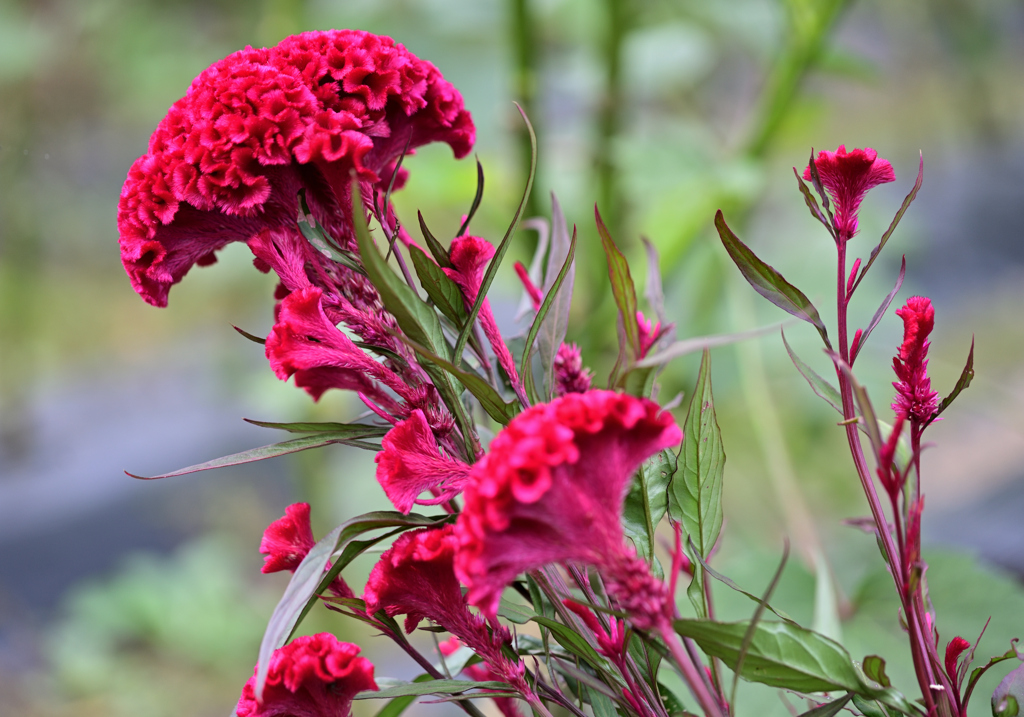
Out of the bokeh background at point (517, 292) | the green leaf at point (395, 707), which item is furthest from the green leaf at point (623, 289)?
the bokeh background at point (517, 292)

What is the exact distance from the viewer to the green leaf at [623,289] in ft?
0.69

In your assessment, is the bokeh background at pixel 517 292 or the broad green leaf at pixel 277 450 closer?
the broad green leaf at pixel 277 450

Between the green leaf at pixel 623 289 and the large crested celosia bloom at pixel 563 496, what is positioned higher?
the green leaf at pixel 623 289

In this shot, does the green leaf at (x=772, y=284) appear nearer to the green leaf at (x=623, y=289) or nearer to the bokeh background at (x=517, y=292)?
the green leaf at (x=623, y=289)

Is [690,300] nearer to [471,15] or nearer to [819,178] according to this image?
[471,15]

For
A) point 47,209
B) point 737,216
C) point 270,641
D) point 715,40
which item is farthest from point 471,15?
point 47,209

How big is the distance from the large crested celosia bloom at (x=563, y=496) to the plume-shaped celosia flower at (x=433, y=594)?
0.03 metres

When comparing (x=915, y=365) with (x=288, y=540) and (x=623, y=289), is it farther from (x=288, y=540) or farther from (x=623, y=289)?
(x=288, y=540)

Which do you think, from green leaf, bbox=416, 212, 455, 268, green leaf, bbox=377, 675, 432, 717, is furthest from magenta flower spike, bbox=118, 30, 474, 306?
green leaf, bbox=377, 675, 432, 717

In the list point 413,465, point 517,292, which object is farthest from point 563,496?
point 517,292

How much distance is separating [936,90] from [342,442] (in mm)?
2479

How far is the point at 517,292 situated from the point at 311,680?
66cm

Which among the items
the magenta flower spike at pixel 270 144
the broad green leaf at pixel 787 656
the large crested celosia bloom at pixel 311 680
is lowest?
the broad green leaf at pixel 787 656

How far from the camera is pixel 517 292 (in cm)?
84
